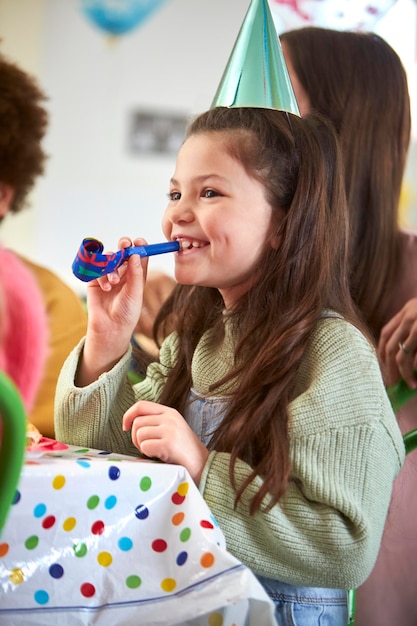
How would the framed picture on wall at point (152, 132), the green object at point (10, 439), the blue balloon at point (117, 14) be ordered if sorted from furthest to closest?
the framed picture on wall at point (152, 132) → the blue balloon at point (117, 14) → the green object at point (10, 439)

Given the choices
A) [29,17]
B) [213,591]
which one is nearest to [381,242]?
[213,591]

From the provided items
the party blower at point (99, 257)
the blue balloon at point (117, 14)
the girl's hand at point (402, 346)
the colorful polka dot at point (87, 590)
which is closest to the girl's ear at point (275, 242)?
the party blower at point (99, 257)

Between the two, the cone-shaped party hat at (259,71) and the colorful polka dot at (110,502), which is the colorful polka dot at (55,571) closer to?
the colorful polka dot at (110,502)

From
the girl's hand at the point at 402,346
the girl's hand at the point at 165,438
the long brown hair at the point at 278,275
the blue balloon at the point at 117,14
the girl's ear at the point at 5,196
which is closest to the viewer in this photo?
the girl's hand at the point at 165,438

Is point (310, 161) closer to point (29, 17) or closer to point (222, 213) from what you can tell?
point (222, 213)

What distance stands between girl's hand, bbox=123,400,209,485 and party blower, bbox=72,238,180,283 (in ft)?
0.57

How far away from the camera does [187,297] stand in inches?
45.8

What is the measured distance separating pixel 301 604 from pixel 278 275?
0.37 metres

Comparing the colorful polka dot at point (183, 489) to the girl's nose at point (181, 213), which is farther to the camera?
the girl's nose at point (181, 213)

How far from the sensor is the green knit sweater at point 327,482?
2.70 ft

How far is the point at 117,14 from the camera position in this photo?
3.73 metres

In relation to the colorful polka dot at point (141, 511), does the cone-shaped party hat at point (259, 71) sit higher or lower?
higher

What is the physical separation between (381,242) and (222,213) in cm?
40

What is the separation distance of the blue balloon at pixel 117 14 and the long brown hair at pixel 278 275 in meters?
2.83
